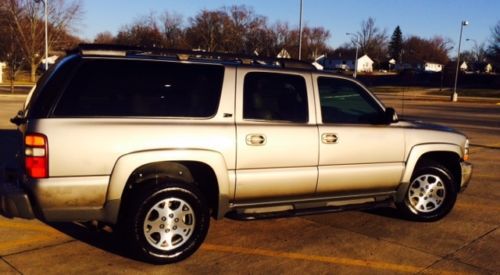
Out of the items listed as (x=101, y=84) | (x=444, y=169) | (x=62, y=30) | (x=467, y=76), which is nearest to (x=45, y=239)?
(x=101, y=84)

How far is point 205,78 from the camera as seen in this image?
4473mm

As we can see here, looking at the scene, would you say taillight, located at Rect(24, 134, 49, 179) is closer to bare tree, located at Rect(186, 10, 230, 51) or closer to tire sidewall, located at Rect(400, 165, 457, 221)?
tire sidewall, located at Rect(400, 165, 457, 221)

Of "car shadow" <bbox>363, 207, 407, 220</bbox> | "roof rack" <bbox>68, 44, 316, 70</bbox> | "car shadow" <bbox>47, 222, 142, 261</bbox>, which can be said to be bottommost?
"car shadow" <bbox>47, 222, 142, 261</bbox>

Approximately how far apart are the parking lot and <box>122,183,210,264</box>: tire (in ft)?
0.40

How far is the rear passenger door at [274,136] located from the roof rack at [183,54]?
0.61ft

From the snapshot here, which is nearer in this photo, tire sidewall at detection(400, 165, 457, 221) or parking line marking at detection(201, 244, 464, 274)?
parking line marking at detection(201, 244, 464, 274)

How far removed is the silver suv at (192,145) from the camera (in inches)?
154

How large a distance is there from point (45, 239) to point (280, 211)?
2.30m

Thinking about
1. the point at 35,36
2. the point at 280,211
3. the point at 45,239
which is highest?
the point at 35,36

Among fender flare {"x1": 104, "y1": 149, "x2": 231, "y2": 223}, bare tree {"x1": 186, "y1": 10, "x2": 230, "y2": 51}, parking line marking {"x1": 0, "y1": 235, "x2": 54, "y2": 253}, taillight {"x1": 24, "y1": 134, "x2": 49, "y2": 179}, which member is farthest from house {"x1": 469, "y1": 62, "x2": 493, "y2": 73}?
taillight {"x1": 24, "y1": 134, "x2": 49, "y2": 179}

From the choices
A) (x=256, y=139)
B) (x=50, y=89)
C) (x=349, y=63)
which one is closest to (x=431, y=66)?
(x=349, y=63)

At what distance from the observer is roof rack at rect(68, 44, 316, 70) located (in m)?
4.20

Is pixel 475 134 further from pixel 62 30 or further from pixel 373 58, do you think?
pixel 373 58

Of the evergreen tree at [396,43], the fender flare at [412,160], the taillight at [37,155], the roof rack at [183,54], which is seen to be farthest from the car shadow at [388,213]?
the evergreen tree at [396,43]
